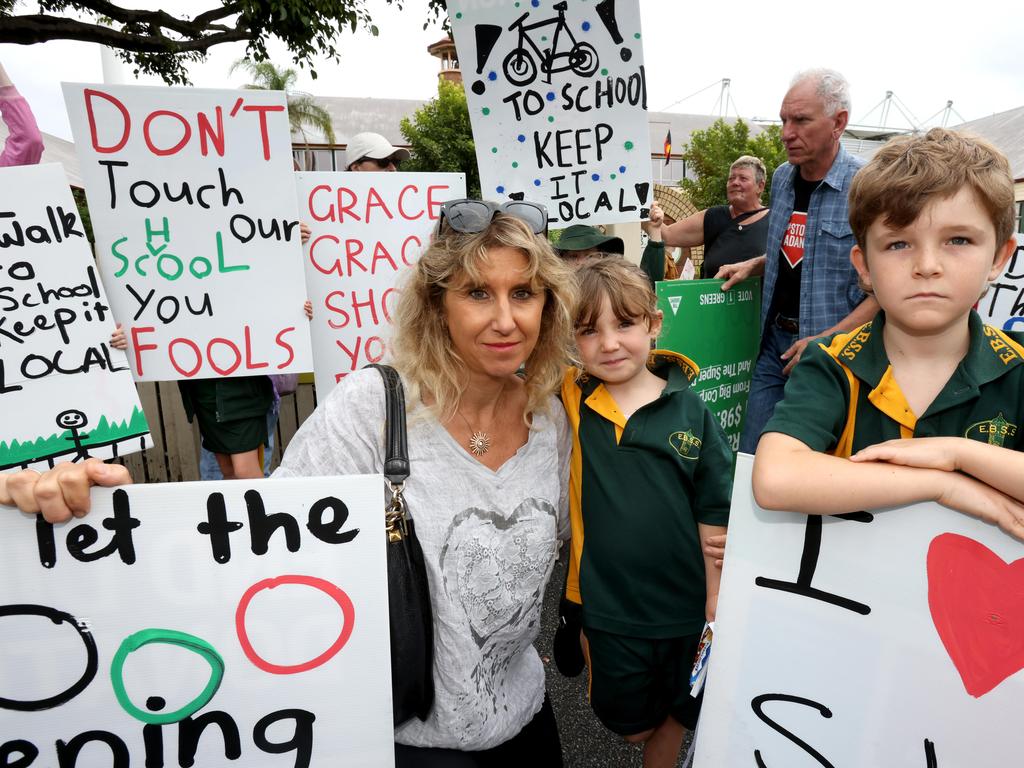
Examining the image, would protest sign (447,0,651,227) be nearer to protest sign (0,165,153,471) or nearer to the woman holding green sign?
the woman holding green sign

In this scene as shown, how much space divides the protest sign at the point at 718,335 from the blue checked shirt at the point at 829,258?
19.0 inches

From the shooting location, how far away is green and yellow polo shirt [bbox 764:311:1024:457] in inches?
42.1

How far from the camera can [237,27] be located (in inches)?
299

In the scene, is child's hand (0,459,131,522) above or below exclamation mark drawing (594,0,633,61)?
below

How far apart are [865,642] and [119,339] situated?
2.57 metres

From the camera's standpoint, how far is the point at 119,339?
250 cm

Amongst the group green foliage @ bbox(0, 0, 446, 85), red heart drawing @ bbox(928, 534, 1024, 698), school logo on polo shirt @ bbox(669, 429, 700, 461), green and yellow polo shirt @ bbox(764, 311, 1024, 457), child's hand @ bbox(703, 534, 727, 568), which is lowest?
child's hand @ bbox(703, 534, 727, 568)

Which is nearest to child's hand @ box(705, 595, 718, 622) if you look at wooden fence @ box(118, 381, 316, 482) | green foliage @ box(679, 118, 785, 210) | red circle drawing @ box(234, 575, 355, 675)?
red circle drawing @ box(234, 575, 355, 675)

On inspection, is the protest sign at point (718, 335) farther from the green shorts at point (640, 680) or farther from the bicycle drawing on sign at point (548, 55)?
the green shorts at point (640, 680)

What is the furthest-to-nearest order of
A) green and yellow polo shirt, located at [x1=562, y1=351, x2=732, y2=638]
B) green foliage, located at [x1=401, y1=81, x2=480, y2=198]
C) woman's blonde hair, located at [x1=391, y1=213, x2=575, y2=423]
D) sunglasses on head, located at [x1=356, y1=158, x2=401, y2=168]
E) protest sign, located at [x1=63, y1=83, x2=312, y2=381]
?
green foliage, located at [x1=401, y1=81, x2=480, y2=198] < sunglasses on head, located at [x1=356, y1=158, x2=401, y2=168] < protest sign, located at [x1=63, y1=83, x2=312, y2=381] < green and yellow polo shirt, located at [x1=562, y1=351, x2=732, y2=638] < woman's blonde hair, located at [x1=391, y1=213, x2=575, y2=423]

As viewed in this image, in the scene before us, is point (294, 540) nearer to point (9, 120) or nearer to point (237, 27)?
point (9, 120)

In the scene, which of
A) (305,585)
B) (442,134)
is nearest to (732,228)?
(305,585)

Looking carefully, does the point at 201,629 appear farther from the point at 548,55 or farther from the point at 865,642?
the point at 548,55

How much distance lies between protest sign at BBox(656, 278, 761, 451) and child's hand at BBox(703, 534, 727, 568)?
145 centimetres
